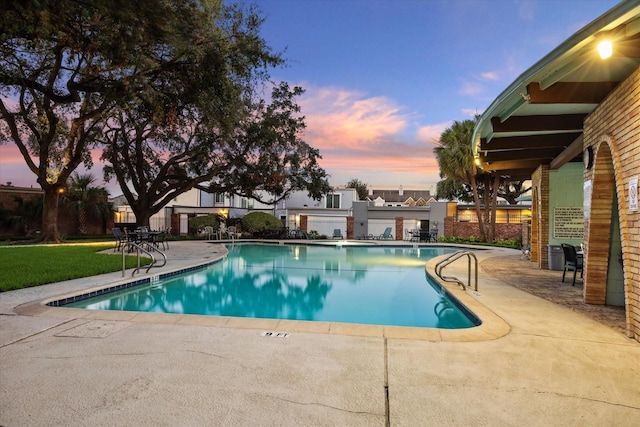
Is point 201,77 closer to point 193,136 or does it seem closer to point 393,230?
point 193,136

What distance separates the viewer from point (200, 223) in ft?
88.4

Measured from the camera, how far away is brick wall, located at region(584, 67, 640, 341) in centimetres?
428

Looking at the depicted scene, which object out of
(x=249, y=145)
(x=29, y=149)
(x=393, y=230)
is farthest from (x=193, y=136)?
(x=393, y=230)

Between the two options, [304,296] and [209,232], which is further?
[209,232]

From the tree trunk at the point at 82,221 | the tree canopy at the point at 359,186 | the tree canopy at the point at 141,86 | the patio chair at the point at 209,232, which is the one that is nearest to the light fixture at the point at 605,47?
the tree canopy at the point at 141,86

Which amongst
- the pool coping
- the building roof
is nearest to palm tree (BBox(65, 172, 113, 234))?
the pool coping

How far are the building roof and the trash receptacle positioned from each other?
2.51 meters

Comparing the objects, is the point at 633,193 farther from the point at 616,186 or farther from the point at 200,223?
the point at 200,223

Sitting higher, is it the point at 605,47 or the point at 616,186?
the point at 605,47

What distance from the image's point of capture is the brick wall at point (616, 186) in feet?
14.0

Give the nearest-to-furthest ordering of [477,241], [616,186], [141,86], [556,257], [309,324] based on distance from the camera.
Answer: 1. [309,324]
2. [616,186]
3. [141,86]
4. [556,257]
5. [477,241]

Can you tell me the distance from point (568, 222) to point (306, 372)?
9.61 meters

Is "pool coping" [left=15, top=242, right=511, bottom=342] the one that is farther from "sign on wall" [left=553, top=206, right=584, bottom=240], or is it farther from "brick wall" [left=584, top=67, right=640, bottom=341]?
"sign on wall" [left=553, top=206, right=584, bottom=240]

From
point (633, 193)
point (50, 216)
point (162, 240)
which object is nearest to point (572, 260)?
point (633, 193)
